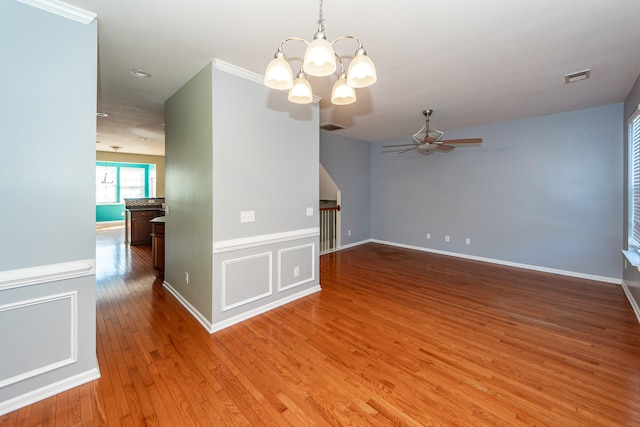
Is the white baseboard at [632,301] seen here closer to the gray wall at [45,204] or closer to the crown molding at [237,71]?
the crown molding at [237,71]

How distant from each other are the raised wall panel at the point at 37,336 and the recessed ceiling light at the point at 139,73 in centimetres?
228

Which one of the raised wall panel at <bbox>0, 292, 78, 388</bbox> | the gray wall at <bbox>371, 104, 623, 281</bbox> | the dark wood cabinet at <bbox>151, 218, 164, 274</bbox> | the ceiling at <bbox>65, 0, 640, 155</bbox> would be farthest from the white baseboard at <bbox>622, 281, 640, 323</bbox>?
the dark wood cabinet at <bbox>151, 218, 164, 274</bbox>

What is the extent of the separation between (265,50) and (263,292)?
8.29ft

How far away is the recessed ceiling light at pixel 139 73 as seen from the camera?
110 inches

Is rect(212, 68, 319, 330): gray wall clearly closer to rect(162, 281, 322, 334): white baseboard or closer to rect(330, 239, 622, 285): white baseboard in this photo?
rect(162, 281, 322, 334): white baseboard

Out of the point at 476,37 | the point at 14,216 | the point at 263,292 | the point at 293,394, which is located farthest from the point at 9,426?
the point at 476,37

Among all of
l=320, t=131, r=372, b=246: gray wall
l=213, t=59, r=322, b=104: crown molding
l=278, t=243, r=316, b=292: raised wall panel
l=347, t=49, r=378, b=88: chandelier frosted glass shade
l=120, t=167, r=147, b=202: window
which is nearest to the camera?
l=347, t=49, r=378, b=88: chandelier frosted glass shade

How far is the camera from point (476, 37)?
7.32 ft

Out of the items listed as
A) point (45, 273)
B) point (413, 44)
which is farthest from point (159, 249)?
point (413, 44)

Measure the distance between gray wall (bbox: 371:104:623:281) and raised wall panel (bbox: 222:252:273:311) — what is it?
4364 millimetres

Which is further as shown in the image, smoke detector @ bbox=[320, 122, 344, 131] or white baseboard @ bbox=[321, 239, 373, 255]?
white baseboard @ bbox=[321, 239, 373, 255]

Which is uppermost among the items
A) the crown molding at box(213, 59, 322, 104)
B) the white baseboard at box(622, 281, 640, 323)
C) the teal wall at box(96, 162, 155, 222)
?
the crown molding at box(213, 59, 322, 104)

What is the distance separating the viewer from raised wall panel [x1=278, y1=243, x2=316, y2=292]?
10.9 ft

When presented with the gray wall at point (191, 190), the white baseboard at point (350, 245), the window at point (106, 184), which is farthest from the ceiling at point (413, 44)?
the window at point (106, 184)
